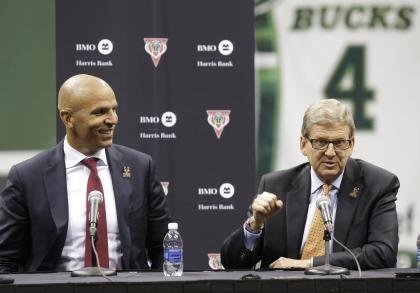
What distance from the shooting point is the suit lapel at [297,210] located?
14.9 feet

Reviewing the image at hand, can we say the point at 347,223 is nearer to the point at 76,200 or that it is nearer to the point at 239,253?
the point at 239,253

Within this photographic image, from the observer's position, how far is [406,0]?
722cm

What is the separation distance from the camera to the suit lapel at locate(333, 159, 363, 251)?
450cm

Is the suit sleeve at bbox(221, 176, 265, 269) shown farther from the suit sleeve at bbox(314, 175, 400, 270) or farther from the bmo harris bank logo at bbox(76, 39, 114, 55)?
the bmo harris bank logo at bbox(76, 39, 114, 55)

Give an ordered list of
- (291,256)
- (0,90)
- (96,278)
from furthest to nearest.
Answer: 1. (0,90)
2. (291,256)
3. (96,278)

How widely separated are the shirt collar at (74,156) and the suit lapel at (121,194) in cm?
4

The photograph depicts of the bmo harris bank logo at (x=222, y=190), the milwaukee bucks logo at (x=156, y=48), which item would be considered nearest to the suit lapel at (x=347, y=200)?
the bmo harris bank logo at (x=222, y=190)

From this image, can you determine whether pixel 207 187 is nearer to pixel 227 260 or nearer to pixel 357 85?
pixel 357 85

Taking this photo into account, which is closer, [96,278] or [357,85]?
[96,278]

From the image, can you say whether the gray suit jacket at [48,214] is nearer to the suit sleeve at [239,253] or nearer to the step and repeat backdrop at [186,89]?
the suit sleeve at [239,253]

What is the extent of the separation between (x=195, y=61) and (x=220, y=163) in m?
0.79

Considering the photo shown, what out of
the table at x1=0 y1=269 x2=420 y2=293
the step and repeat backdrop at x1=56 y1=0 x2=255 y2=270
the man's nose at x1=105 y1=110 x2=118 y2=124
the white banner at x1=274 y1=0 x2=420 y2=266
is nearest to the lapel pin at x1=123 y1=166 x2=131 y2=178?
the man's nose at x1=105 y1=110 x2=118 y2=124

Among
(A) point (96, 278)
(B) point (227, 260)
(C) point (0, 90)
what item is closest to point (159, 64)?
(C) point (0, 90)

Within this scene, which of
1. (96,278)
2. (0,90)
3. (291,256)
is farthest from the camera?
(0,90)
